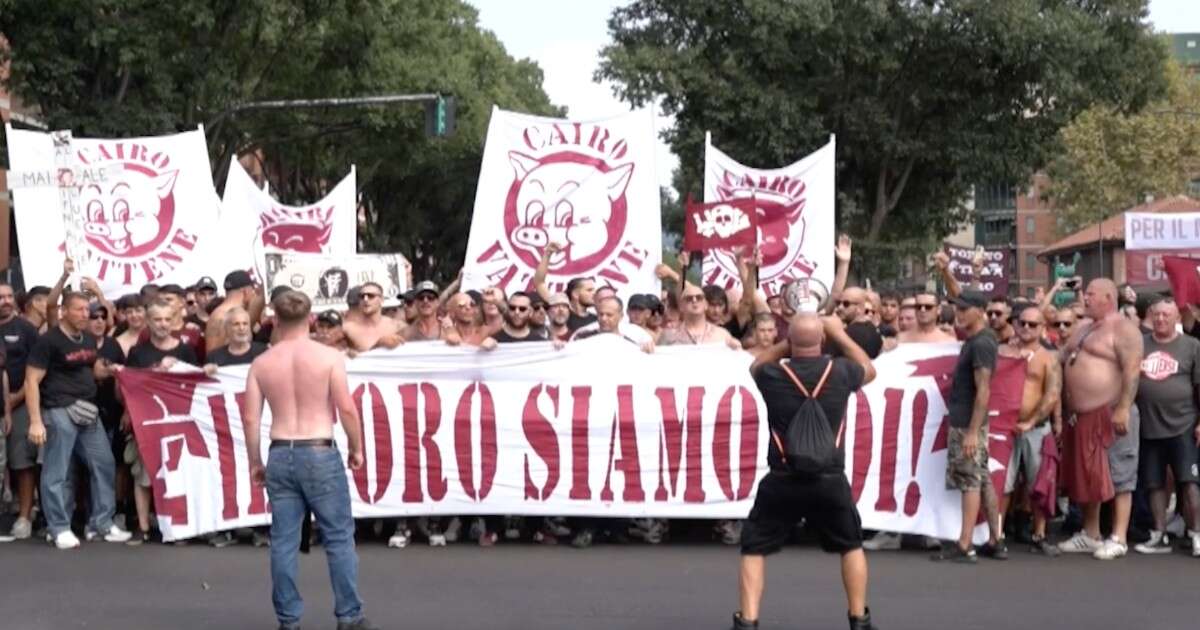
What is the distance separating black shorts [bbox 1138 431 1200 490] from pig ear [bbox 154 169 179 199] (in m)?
9.03

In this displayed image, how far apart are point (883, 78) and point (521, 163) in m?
25.6

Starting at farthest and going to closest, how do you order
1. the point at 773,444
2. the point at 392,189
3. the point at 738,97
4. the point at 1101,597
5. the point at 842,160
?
the point at 392,189, the point at 842,160, the point at 738,97, the point at 1101,597, the point at 773,444

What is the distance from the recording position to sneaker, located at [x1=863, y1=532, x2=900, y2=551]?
1172 centimetres

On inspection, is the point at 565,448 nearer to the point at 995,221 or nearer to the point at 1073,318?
the point at 1073,318

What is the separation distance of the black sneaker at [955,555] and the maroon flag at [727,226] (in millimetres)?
3090

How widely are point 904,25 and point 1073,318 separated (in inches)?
1012

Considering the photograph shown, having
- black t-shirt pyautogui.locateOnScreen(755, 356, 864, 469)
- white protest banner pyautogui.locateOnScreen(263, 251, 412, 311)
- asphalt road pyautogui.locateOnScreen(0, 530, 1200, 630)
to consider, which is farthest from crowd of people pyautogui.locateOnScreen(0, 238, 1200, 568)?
black t-shirt pyautogui.locateOnScreen(755, 356, 864, 469)

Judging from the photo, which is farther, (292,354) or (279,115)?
(279,115)

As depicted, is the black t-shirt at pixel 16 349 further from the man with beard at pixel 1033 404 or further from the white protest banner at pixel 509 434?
the man with beard at pixel 1033 404

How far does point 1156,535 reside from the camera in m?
11.6

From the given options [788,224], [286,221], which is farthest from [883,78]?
[788,224]

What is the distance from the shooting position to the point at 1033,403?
11547mm

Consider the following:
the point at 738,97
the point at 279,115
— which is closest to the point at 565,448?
the point at 738,97

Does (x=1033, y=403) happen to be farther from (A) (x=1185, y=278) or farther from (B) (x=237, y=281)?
(B) (x=237, y=281)
